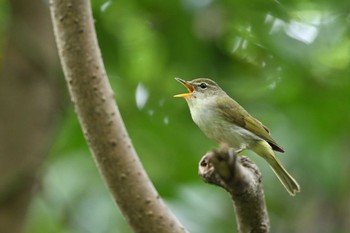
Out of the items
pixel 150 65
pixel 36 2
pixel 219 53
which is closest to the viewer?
pixel 36 2

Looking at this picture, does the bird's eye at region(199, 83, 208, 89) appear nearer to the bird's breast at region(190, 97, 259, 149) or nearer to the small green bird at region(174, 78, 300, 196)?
the small green bird at region(174, 78, 300, 196)

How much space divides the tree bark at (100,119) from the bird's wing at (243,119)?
50.0 inches

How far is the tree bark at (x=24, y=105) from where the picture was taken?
Answer: 3.37m

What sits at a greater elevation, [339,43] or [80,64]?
[80,64]

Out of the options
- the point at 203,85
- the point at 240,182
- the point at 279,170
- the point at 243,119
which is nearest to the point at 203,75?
the point at 203,85

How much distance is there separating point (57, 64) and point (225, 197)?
6.39 feet

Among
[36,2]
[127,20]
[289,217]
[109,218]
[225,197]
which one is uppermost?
[36,2]

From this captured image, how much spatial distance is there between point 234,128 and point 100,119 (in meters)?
1.51

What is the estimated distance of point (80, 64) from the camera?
95.7 inches

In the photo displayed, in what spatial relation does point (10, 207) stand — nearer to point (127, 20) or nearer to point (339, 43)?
point (127, 20)

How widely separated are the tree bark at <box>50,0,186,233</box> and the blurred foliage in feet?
6.00

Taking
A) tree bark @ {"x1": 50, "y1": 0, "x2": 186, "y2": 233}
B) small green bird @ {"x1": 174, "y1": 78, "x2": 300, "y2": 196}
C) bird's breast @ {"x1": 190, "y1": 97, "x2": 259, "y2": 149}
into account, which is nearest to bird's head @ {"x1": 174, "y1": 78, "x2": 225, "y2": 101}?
small green bird @ {"x1": 174, "y1": 78, "x2": 300, "y2": 196}

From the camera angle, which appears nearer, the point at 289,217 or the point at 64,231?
the point at 64,231

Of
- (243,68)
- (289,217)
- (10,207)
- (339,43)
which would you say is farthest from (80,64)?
(289,217)
